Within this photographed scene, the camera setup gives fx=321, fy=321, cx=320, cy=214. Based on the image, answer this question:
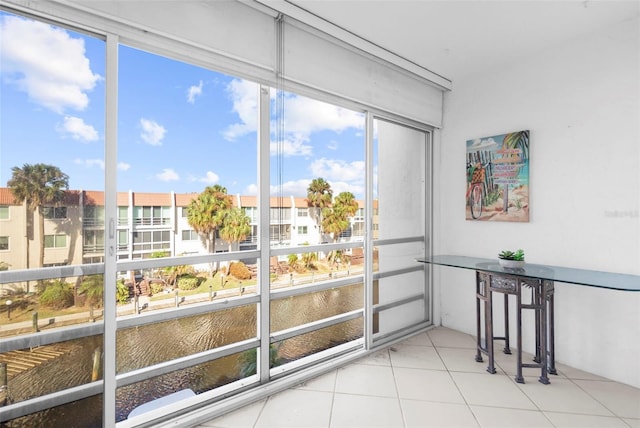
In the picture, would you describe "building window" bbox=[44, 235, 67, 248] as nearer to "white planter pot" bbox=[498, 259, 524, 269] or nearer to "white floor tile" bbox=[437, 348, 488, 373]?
"white floor tile" bbox=[437, 348, 488, 373]

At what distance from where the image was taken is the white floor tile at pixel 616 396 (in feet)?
6.97

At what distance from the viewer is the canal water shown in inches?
65.7

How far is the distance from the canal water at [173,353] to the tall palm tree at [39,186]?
591mm

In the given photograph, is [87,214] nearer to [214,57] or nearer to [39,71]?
[39,71]

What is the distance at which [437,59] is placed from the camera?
3074 millimetres

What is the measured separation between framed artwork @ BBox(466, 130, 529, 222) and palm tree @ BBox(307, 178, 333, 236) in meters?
1.60

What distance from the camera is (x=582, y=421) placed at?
A: 202 cm

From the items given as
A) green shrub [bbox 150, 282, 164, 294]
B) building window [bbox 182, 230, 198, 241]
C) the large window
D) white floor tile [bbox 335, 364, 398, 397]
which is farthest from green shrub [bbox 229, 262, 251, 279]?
white floor tile [bbox 335, 364, 398, 397]

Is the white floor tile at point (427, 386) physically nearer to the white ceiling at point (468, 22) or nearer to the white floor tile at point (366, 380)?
the white floor tile at point (366, 380)

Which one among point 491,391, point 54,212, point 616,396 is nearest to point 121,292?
point 54,212

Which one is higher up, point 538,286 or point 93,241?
point 93,241

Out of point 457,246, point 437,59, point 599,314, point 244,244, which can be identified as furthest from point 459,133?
point 244,244

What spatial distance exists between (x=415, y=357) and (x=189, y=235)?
7.36ft

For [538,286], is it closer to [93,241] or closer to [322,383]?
[322,383]
